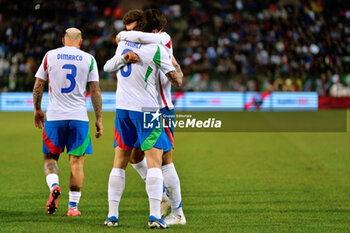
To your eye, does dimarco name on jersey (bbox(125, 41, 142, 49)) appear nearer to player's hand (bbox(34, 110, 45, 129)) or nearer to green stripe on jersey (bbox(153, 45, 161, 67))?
green stripe on jersey (bbox(153, 45, 161, 67))

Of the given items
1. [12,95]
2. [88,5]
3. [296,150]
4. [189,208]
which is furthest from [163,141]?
[88,5]

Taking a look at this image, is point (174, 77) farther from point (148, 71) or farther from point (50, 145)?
point (50, 145)

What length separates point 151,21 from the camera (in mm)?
5516

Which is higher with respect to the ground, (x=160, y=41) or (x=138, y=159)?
(x=160, y=41)

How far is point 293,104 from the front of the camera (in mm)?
28156

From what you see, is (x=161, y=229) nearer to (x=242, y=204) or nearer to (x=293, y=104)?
(x=242, y=204)

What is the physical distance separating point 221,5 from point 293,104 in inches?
338

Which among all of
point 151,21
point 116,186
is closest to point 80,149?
point 116,186

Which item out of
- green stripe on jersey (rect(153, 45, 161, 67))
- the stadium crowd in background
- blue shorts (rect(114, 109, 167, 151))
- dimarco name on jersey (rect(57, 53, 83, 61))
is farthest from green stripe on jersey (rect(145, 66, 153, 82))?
the stadium crowd in background

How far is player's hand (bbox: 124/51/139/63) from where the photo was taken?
5.51 metres

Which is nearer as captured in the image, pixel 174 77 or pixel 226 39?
pixel 174 77

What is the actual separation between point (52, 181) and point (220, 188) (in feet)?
9.57

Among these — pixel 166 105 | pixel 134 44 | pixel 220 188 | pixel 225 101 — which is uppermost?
pixel 134 44

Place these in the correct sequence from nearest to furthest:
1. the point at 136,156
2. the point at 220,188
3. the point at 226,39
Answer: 1. the point at 136,156
2. the point at 220,188
3. the point at 226,39
